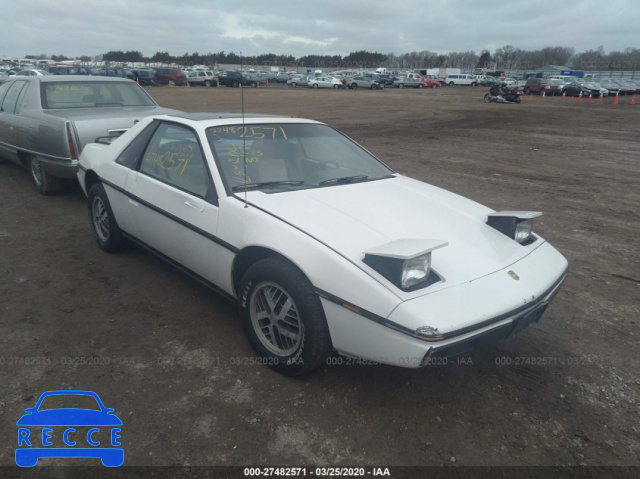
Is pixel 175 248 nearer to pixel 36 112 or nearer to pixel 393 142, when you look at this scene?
pixel 36 112

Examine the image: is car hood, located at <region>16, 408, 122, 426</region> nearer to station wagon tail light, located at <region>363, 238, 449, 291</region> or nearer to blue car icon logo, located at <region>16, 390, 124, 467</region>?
blue car icon logo, located at <region>16, 390, 124, 467</region>

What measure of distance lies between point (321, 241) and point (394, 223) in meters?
0.57

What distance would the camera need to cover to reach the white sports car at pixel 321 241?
2.27 metres

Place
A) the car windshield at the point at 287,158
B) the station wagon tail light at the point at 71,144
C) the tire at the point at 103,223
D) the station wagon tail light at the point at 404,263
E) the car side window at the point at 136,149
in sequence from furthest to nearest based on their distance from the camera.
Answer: the station wagon tail light at the point at 71,144
the tire at the point at 103,223
the car side window at the point at 136,149
the car windshield at the point at 287,158
the station wagon tail light at the point at 404,263

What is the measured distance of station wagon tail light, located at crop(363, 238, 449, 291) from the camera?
227 centimetres

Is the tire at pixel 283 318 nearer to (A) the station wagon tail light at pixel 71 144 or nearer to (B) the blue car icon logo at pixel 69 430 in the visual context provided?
(B) the blue car icon logo at pixel 69 430

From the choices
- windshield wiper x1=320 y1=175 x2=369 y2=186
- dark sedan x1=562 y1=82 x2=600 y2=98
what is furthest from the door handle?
dark sedan x1=562 y1=82 x2=600 y2=98

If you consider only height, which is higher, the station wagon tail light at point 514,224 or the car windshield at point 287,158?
the car windshield at point 287,158

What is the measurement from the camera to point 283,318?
2645 mm

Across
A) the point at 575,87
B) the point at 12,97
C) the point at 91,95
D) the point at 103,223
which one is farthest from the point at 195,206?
the point at 575,87

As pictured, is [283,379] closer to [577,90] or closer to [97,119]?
[97,119]

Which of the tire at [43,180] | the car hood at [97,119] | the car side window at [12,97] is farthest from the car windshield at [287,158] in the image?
the car side window at [12,97]

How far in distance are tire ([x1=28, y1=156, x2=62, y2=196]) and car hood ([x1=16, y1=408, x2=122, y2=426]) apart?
179 inches

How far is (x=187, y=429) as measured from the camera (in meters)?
2.34
